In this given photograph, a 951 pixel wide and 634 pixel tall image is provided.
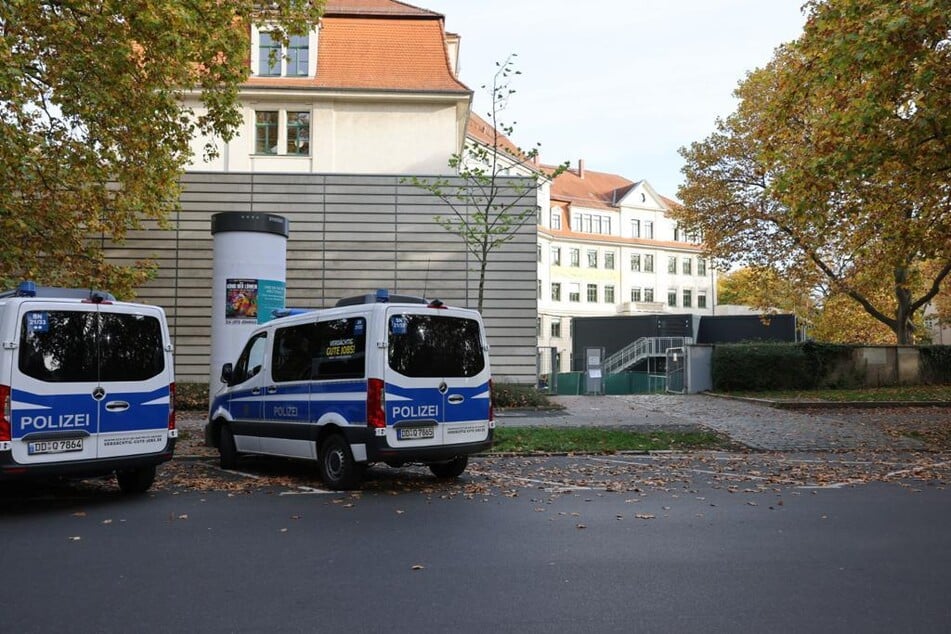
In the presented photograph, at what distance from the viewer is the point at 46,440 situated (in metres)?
8.67

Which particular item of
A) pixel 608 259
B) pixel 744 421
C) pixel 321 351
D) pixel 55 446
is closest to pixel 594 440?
pixel 744 421

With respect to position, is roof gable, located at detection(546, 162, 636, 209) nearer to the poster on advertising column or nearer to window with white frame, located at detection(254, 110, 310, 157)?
window with white frame, located at detection(254, 110, 310, 157)

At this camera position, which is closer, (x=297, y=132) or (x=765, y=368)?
(x=297, y=132)

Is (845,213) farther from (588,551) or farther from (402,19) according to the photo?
(402,19)

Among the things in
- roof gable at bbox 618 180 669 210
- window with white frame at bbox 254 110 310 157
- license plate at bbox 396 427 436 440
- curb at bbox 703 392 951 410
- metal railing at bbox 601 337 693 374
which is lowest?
curb at bbox 703 392 951 410

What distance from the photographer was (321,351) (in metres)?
10.5

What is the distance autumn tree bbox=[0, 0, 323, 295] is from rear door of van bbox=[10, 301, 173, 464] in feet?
16.7

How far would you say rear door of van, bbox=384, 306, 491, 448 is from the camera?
9.91 m

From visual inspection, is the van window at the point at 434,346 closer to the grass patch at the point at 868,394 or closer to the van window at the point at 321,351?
the van window at the point at 321,351

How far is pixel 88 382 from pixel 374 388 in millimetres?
2991

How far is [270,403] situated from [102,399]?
98.8 inches

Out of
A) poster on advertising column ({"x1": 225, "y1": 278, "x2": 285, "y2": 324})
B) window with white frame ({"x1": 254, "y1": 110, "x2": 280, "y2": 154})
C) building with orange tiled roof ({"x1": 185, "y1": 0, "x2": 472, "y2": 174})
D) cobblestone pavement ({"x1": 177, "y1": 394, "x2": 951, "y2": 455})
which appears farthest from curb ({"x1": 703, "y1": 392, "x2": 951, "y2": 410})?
window with white frame ({"x1": 254, "y1": 110, "x2": 280, "y2": 154})

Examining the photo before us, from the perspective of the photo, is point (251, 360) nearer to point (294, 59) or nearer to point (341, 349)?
point (341, 349)

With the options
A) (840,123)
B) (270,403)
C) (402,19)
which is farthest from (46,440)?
(402,19)
